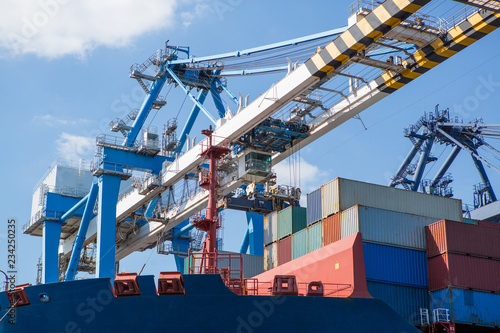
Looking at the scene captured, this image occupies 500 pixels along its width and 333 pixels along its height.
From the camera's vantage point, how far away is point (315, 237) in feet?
91.0

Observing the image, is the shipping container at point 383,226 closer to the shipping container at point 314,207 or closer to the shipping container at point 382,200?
the shipping container at point 382,200

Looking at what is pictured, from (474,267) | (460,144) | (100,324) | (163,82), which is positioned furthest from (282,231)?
(460,144)

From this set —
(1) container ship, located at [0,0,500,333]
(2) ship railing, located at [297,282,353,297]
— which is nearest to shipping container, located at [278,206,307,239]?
(1) container ship, located at [0,0,500,333]

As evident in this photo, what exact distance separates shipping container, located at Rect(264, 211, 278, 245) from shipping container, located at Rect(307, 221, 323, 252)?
8.54 feet

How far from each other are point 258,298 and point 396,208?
830cm

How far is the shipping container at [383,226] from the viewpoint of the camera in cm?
2559

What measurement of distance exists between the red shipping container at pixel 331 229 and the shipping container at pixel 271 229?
360cm

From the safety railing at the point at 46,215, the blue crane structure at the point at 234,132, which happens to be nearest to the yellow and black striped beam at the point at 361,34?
the blue crane structure at the point at 234,132

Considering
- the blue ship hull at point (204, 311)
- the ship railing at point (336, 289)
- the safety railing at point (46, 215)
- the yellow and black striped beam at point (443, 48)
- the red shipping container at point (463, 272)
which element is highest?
the yellow and black striped beam at point (443, 48)

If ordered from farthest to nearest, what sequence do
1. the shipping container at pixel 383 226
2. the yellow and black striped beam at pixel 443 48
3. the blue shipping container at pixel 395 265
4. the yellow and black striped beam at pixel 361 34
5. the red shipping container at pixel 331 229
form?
the red shipping container at pixel 331 229 → the shipping container at pixel 383 226 → the blue shipping container at pixel 395 265 → the yellow and black striped beam at pixel 443 48 → the yellow and black striped beam at pixel 361 34

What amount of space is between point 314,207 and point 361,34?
7403 mm

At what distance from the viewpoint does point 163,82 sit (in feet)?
133

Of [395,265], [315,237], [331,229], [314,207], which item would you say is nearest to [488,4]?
[395,265]

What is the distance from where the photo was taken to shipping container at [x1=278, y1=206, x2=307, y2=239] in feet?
98.0
